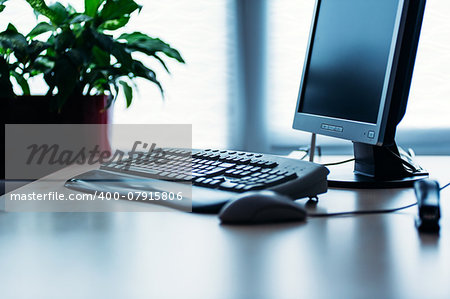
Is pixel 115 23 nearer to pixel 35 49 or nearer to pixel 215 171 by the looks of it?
pixel 35 49

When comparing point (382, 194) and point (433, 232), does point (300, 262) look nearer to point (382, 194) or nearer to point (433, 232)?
point (433, 232)

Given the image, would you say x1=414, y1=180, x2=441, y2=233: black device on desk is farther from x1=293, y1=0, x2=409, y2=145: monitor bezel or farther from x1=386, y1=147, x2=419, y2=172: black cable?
x1=386, y1=147, x2=419, y2=172: black cable

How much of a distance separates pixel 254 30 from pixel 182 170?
3.34 ft

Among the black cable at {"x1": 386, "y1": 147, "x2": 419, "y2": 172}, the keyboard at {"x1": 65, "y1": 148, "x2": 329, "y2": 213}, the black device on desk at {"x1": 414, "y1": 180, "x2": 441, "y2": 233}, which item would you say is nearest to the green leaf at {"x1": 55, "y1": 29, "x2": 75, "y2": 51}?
the keyboard at {"x1": 65, "y1": 148, "x2": 329, "y2": 213}

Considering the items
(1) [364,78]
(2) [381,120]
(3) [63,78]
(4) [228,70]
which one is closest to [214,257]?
(2) [381,120]

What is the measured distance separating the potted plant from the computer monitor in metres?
0.44

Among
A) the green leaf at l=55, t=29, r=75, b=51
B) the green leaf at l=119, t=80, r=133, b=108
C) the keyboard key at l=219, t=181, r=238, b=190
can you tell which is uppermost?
the green leaf at l=55, t=29, r=75, b=51

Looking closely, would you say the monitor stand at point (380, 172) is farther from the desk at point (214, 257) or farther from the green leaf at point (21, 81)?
the green leaf at point (21, 81)

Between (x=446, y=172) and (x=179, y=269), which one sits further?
(x=446, y=172)

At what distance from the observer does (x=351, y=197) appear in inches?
35.3

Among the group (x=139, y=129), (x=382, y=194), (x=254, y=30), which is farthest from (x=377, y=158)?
(x=139, y=129)

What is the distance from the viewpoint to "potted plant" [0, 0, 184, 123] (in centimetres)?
129

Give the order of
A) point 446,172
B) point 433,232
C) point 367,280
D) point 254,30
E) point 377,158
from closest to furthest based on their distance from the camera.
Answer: point 367,280 → point 433,232 → point 377,158 → point 446,172 → point 254,30

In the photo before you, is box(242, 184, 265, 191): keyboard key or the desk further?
box(242, 184, 265, 191): keyboard key
